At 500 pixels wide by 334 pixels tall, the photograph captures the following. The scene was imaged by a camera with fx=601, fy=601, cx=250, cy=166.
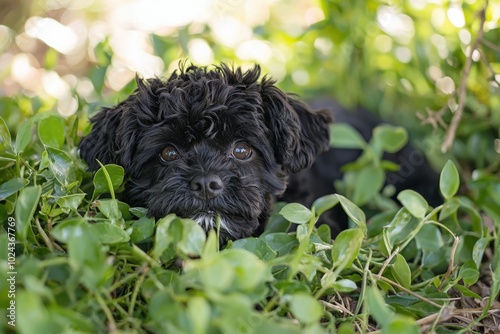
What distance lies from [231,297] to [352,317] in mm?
644

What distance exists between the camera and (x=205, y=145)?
2408mm

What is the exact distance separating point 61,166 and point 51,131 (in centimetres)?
21

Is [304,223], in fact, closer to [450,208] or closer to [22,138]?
[450,208]

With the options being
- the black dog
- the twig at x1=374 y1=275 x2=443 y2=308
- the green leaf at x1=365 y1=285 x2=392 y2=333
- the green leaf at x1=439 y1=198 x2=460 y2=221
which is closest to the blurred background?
the black dog


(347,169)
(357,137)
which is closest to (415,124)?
(357,137)

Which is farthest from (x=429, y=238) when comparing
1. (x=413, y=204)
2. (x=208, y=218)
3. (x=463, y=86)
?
(x=463, y=86)

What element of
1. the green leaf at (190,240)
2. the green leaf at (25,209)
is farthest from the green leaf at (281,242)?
the green leaf at (25,209)

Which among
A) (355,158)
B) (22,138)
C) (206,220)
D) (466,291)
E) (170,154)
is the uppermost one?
(22,138)

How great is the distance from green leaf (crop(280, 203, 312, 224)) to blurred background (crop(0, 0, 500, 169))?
1268 millimetres

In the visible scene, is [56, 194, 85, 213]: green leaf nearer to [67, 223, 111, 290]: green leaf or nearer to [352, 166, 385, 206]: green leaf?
[67, 223, 111, 290]: green leaf

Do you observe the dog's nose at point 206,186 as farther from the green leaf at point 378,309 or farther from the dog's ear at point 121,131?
the green leaf at point 378,309

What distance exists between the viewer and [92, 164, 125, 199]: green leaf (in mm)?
2086

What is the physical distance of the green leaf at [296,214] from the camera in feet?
6.68

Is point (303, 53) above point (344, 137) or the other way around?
above
